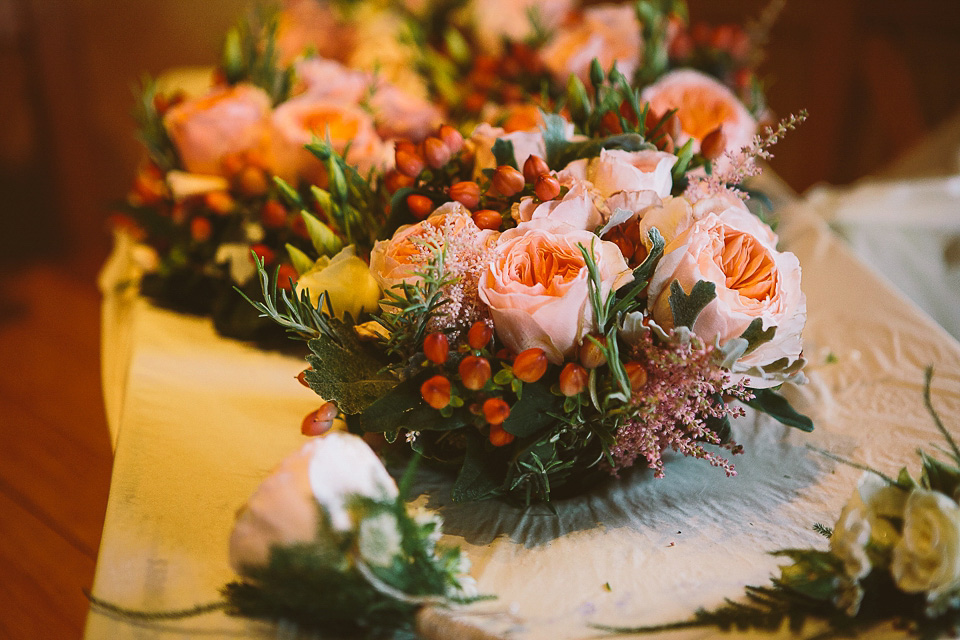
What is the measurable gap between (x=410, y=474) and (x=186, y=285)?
2.32 ft

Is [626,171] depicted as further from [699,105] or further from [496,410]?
[699,105]

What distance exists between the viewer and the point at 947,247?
133cm

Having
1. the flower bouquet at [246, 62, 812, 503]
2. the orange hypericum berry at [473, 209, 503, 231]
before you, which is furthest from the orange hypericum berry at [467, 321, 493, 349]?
the orange hypericum berry at [473, 209, 503, 231]

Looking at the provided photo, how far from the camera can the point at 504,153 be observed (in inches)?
28.5

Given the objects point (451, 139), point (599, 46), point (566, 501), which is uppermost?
point (599, 46)

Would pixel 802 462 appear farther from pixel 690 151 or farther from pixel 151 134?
pixel 151 134

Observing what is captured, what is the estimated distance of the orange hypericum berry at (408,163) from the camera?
0.75 m

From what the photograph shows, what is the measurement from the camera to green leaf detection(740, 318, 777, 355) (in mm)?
596

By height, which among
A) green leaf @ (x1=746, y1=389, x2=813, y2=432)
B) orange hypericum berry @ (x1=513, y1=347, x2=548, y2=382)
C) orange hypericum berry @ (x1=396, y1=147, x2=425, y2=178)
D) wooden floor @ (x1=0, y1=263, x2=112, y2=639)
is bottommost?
wooden floor @ (x1=0, y1=263, x2=112, y2=639)

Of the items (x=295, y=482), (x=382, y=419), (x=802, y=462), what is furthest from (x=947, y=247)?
(x=295, y=482)

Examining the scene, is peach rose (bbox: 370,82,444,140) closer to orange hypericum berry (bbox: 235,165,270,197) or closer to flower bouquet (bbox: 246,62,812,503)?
orange hypericum berry (bbox: 235,165,270,197)

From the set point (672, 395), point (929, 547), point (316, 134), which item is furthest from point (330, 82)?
point (929, 547)

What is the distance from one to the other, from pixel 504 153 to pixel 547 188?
0.10 meters

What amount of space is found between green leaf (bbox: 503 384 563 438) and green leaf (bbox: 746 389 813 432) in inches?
8.5
